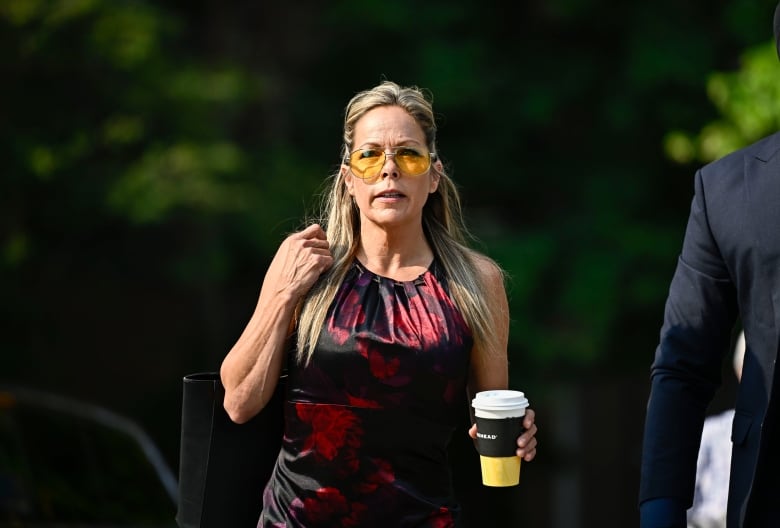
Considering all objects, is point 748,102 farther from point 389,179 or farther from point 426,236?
point 389,179

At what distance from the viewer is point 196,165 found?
11.3m

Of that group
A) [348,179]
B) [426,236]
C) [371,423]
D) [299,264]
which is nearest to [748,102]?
[426,236]

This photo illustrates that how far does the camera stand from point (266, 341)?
11.2ft

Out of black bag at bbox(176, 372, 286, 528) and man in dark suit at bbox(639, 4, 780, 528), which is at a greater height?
man in dark suit at bbox(639, 4, 780, 528)

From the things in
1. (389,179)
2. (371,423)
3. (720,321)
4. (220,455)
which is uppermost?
(389,179)

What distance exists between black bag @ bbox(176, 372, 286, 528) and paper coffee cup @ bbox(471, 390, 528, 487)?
54 centimetres

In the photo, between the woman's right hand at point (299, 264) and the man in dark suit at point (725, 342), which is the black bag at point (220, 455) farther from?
the man in dark suit at point (725, 342)

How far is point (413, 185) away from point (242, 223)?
918 cm

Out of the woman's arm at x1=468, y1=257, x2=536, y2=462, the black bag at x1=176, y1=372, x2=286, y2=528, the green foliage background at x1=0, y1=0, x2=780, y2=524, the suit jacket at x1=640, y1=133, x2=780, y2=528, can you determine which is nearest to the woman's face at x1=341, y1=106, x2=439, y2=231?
the woman's arm at x1=468, y1=257, x2=536, y2=462

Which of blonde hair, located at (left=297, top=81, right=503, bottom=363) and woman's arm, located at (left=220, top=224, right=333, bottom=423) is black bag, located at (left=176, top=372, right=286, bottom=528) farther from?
blonde hair, located at (left=297, top=81, right=503, bottom=363)

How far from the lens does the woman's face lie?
3.55 metres

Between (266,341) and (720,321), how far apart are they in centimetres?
111

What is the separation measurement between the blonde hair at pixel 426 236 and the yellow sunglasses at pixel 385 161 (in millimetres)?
72

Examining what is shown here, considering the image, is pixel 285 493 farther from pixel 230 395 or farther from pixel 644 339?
pixel 644 339
